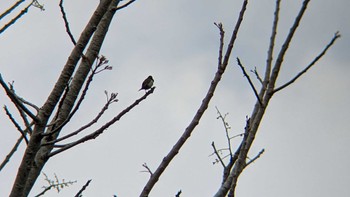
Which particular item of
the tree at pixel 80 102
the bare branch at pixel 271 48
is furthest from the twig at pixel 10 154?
the bare branch at pixel 271 48

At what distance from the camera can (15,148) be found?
441 cm

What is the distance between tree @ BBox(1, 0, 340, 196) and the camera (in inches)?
102

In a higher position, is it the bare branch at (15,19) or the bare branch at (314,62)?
the bare branch at (15,19)

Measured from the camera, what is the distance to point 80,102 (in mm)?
2727

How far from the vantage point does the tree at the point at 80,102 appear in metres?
2.58

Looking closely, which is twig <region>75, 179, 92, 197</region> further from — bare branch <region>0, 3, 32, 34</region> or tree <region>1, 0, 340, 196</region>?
bare branch <region>0, 3, 32, 34</region>

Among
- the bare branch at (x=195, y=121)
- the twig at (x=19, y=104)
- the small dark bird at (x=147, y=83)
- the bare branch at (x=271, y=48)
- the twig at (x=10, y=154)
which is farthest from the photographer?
the bare branch at (x=271, y=48)

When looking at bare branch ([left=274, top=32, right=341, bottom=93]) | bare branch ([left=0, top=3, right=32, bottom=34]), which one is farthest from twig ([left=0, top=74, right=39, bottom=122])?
bare branch ([left=274, top=32, right=341, bottom=93])

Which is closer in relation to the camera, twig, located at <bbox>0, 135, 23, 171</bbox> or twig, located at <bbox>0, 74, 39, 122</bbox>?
twig, located at <bbox>0, 74, 39, 122</bbox>

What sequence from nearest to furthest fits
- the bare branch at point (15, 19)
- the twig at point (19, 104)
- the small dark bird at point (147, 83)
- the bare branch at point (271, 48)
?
1. the twig at point (19, 104)
2. the small dark bird at point (147, 83)
3. the bare branch at point (15, 19)
4. the bare branch at point (271, 48)

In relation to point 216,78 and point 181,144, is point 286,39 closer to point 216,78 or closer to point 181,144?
point 216,78

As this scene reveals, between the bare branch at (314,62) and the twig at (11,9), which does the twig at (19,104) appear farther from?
the bare branch at (314,62)

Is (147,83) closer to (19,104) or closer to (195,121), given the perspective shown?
(195,121)

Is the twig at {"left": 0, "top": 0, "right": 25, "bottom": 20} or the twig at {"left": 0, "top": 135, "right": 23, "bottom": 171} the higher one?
the twig at {"left": 0, "top": 0, "right": 25, "bottom": 20}
